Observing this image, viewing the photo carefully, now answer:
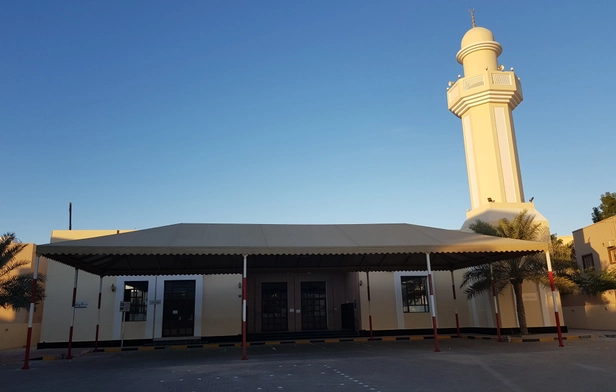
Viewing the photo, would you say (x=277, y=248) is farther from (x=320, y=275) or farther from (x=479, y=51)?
(x=479, y=51)

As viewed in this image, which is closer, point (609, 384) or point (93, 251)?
point (609, 384)

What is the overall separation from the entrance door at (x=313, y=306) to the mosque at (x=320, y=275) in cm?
5

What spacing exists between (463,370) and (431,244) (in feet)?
14.3

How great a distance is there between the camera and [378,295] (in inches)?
893

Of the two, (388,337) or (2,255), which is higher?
(2,255)

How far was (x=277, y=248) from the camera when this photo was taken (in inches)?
513

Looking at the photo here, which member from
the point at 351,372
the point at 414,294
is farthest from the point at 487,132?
the point at 351,372

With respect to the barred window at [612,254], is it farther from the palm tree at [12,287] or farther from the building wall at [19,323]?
the building wall at [19,323]

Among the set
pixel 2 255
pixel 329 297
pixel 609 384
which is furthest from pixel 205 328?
pixel 609 384

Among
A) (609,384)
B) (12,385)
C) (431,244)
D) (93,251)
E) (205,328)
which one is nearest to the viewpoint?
(609,384)

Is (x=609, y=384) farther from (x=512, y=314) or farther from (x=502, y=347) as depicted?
(x=512, y=314)

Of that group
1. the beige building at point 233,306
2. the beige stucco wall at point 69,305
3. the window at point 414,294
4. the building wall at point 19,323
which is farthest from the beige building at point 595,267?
the building wall at point 19,323

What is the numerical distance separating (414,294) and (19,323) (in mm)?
17845

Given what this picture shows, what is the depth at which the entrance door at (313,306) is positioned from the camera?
24.8 metres
